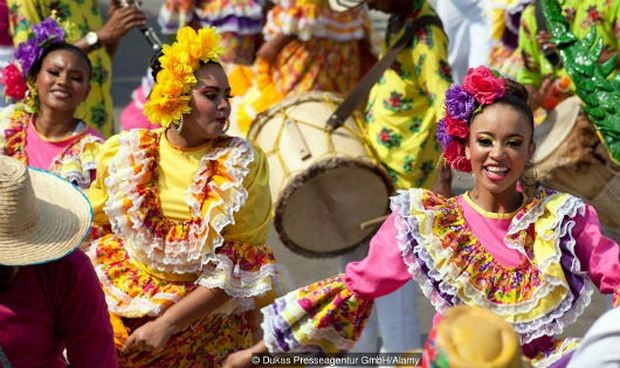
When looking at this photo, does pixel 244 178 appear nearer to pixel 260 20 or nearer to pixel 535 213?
pixel 535 213

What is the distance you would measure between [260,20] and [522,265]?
171 inches

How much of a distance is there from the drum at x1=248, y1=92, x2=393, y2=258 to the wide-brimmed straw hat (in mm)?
629

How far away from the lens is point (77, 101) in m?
5.82

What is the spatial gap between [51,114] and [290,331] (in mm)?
1891

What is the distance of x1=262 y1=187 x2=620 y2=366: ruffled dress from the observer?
4.10m

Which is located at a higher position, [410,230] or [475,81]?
[475,81]

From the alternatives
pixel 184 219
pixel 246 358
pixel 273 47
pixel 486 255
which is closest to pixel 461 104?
pixel 486 255

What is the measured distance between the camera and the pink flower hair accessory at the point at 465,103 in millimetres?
4290

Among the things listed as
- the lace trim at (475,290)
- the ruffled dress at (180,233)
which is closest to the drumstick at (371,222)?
the ruffled dress at (180,233)

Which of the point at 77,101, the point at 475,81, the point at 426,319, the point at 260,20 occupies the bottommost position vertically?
the point at 426,319

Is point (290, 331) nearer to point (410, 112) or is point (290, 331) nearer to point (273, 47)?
point (410, 112)

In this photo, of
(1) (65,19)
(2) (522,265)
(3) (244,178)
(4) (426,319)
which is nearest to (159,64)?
(3) (244,178)

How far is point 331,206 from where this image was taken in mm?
6246

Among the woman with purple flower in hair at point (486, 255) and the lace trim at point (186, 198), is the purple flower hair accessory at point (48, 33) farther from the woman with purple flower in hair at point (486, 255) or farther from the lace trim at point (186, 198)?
the woman with purple flower in hair at point (486, 255)
